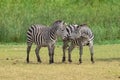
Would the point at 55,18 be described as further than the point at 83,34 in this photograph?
Yes

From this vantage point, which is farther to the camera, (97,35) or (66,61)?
(97,35)

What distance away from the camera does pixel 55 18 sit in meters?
28.5

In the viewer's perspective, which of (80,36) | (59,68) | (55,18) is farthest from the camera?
(55,18)

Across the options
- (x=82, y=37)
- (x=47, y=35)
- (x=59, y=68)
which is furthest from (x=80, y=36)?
(x=59, y=68)

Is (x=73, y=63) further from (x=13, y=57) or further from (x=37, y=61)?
(x=13, y=57)

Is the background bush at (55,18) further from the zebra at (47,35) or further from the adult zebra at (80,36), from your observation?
the adult zebra at (80,36)

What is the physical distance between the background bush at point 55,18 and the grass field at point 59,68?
6.33 metres

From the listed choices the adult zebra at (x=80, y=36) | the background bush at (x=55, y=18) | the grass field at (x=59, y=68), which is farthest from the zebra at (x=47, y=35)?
the background bush at (x=55, y=18)

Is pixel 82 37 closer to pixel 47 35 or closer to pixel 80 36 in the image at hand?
pixel 80 36

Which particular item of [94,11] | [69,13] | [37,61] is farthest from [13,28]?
[37,61]

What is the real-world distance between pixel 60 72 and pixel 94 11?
59.5ft

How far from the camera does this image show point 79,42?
16.5 m

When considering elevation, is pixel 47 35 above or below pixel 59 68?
above

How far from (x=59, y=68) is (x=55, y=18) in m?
14.0
